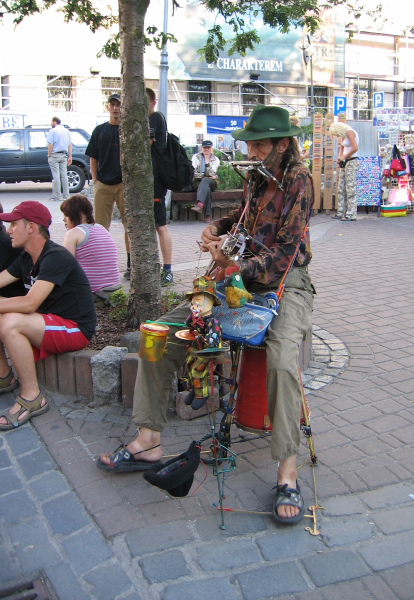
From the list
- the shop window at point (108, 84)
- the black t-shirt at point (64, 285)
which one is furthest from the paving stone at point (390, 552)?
the shop window at point (108, 84)

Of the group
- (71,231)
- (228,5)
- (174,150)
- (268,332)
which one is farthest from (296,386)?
(174,150)

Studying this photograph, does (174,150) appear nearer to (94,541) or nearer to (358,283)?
(358,283)

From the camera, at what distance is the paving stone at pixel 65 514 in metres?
2.75

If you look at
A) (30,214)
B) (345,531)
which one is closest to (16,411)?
(30,214)

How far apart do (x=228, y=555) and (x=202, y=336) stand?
0.91m

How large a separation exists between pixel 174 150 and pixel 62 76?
20.2 metres

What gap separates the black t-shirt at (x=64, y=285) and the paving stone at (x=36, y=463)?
0.90 m

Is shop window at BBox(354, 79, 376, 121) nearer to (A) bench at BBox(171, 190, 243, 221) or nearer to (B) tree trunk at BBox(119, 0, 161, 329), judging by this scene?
(A) bench at BBox(171, 190, 243, 221)

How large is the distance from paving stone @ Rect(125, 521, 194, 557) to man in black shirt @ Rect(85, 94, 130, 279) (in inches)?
155

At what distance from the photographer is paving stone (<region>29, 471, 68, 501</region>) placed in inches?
118

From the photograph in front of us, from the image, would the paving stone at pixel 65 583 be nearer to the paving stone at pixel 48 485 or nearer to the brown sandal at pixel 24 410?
the paving stone at pixel 48 485

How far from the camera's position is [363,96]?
32.4m

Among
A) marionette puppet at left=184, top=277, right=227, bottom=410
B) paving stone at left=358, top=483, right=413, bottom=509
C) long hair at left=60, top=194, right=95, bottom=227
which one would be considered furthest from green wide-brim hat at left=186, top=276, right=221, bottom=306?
long hair at left=60, top=194, right=95, bottom=227

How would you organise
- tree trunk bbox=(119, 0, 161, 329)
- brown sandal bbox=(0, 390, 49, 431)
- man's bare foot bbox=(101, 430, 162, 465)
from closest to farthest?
man's bare foot bbox=(101, 430, 162, 465) → brown sandal bbox=(0, 390, 49, 431) → tree trunk bbox=(119, 0, 161, 329)
